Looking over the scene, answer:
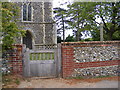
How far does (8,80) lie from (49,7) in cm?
1442

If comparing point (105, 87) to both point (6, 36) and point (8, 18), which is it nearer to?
point (6, 36)

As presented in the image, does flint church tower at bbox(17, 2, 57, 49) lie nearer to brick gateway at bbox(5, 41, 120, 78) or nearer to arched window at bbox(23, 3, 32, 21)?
arched window at bbox(23, 3, 32, 21)

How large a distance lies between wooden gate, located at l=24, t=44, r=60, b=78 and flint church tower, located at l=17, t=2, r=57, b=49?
35.9 feet

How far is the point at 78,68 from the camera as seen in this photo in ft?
15.7

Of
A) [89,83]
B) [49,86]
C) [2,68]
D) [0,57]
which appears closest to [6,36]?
[0,57]

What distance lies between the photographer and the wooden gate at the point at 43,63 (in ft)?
15.6

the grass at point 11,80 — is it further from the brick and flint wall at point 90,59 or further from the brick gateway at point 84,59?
the brick and flint wall at point 90,59

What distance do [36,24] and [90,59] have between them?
40.8 feet

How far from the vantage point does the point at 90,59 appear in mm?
4922

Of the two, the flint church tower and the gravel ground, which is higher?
the flint church tower

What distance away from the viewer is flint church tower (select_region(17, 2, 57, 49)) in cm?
1573

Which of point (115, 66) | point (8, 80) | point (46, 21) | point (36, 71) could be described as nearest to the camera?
point (8, 80)

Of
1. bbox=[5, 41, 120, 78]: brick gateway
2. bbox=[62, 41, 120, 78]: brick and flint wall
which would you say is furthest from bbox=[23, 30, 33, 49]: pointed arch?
bbox=[62, 41, 120, 78]: brick and flint wall

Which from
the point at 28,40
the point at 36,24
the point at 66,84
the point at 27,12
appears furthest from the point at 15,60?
the point at 27,12
